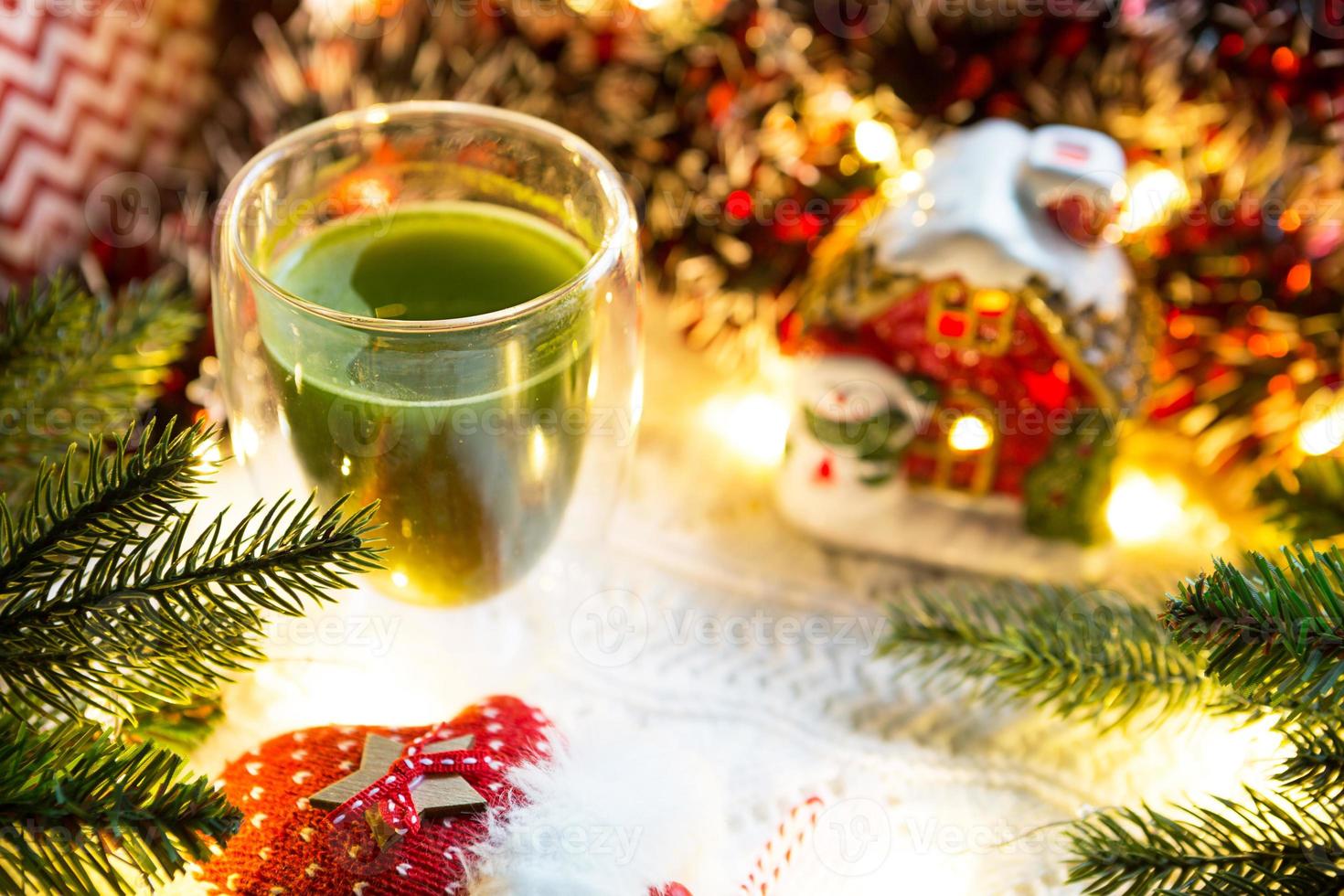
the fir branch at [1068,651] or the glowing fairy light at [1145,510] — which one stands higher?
the glowing fairy light at [1145,510]

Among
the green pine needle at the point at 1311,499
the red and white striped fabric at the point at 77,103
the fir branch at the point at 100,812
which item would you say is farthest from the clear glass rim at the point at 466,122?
the green pine needle at the point at 1311,499

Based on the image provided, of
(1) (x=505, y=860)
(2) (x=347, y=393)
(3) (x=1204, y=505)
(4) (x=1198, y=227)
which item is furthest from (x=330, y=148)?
(3) (x=1204, y=505)

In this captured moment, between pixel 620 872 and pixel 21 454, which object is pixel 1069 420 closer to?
pixel 620 872

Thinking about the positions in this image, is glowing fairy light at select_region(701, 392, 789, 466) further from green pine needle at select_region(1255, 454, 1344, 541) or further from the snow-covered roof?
green pine needle at select_region(1255, 454, 1344, 541)

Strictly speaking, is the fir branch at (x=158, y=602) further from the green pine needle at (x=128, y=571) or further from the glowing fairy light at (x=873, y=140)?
the glowing fairy light at (x=873, y=140)

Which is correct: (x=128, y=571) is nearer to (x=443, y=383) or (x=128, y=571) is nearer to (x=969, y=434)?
(x=443, y=383)

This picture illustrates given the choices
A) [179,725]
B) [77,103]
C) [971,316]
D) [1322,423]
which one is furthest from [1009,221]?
[77,103]
